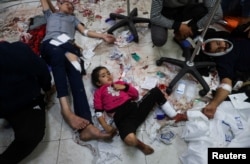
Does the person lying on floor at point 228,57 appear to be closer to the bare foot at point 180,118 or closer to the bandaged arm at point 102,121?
the bare foot at point 180,118

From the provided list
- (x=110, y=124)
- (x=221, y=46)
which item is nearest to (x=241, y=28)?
(x=221, y=46)

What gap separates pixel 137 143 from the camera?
1432 millimetres

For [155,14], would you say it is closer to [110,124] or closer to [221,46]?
[221,46]

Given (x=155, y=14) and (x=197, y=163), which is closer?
(x=197, y=163)

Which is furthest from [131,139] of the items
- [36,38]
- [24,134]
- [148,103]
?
[36,38]

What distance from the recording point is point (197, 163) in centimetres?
134

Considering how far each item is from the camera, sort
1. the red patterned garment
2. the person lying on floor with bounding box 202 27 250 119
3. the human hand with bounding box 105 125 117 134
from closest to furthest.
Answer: the human hand with bounding box 105 125 117 134 < the person lying on floor with bounding box 202 27 250 119 < the red patterned garment

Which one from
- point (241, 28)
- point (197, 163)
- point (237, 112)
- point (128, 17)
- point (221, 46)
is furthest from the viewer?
point (128, 17)

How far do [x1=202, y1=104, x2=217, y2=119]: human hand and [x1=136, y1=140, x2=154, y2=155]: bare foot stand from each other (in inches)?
19.0

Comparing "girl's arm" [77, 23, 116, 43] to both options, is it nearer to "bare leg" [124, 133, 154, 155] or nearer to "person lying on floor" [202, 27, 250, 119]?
"person lying on floor" [202, 27, 250, 119]

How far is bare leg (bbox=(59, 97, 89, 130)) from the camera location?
1.54 m

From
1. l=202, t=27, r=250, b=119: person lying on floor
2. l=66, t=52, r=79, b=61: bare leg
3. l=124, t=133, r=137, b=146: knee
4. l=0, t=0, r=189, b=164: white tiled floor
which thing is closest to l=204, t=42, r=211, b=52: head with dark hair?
l=202, t=27, r=250, b=119: person lying on floor

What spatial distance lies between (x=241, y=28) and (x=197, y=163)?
130 centimetres

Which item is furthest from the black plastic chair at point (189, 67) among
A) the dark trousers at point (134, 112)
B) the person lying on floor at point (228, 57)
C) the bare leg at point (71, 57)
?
the bare leg at point (71, 57)
